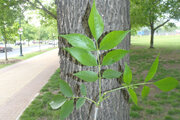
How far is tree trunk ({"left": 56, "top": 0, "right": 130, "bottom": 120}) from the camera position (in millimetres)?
1042

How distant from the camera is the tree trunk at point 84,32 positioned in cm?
104

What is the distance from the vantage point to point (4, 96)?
6.07 metres

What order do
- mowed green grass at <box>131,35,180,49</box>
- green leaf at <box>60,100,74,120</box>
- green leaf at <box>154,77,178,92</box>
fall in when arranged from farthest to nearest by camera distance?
mowed green grass at <box>131,35,180,49</box>
green leaf at <box>60,100,74,120</box>
green leaf at <box>154,77,178,92</box>

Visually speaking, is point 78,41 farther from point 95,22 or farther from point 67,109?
point 67,109

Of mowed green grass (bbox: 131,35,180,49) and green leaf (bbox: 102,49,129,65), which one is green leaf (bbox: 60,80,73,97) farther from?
mowed green grass (bbox: 131,35,180,49)

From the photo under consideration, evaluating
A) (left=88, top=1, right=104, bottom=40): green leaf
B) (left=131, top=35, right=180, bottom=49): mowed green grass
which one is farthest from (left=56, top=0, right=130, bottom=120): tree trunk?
(left=131, top=35, right=180, bottom=49): mowed green grass

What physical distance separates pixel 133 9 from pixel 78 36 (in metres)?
17.9

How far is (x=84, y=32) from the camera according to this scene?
1.04 metres

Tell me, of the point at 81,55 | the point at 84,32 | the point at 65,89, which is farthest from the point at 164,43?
the point at 81,55

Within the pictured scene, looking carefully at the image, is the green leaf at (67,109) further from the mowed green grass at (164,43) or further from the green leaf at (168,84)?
the mowed green grass at (164,43)

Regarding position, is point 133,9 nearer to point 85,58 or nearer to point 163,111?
point 163,111

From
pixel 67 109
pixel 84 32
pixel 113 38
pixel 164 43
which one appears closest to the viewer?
pixel 113 38

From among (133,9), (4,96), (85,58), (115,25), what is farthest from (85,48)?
(133,9)

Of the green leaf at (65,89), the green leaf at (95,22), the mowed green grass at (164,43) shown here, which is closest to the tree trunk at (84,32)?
the green leaf at (65,89)
